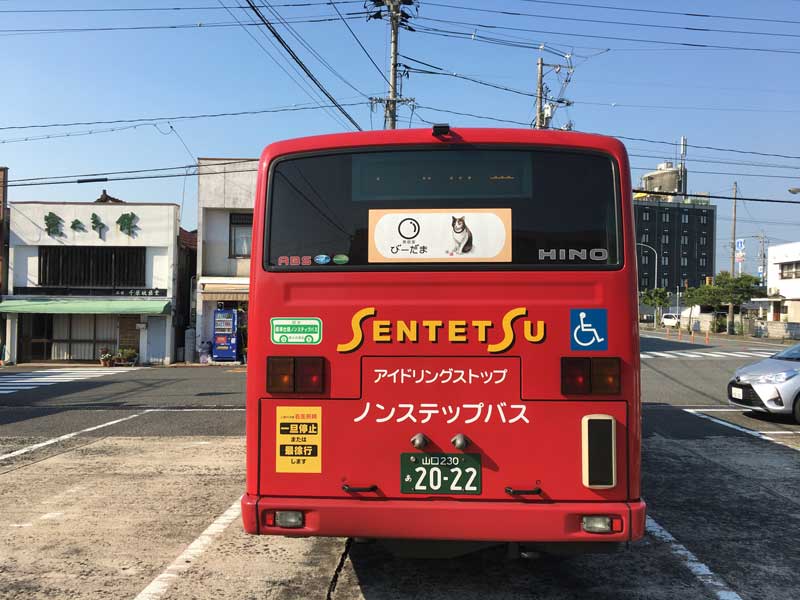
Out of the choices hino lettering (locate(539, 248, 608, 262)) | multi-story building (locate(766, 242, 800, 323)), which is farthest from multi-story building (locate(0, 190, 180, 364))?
multi-story building (locate(766, 242, 800, 323))

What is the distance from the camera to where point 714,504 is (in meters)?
6.40

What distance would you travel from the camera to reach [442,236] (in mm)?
3912

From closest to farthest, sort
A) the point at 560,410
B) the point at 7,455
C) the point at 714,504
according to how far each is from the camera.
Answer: the point at 560,410, the point at 714,504, the point at 7,455

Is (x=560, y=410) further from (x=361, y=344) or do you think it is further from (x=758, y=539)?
(x=758, y=539)

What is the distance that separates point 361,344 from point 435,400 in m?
0.55

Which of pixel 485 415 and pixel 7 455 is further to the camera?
pixel 7 455

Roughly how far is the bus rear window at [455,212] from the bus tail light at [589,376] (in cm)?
57

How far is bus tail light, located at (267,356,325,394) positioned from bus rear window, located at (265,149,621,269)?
23.1 inches

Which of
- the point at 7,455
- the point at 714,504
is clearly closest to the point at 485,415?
the point at 714,504

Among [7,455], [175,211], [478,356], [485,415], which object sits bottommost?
[7,455]

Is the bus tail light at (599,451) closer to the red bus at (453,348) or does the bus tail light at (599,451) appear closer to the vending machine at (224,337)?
the red bus at (453,348)

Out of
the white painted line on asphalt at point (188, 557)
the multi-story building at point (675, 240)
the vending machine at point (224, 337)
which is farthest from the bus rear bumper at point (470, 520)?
the multi-story building at point (675, 240)

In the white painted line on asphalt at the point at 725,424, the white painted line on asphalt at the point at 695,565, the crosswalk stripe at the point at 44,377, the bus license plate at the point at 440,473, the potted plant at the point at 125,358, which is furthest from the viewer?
the potted plant at the point at 125,358

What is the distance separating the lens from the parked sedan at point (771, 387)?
36.0 ft
